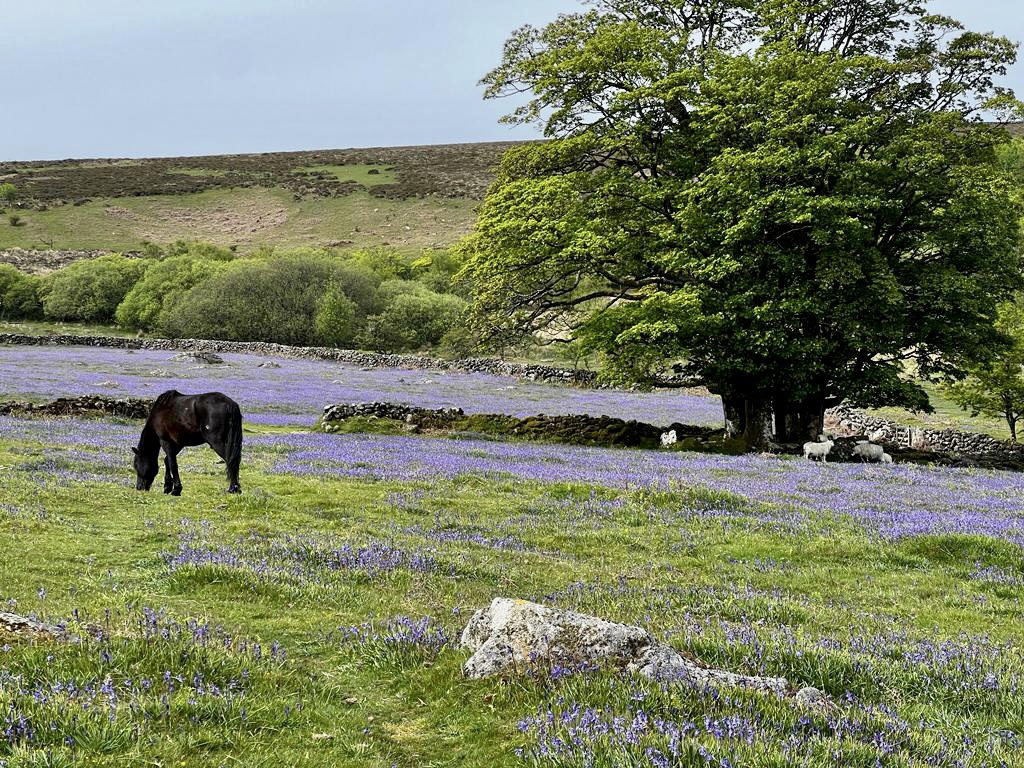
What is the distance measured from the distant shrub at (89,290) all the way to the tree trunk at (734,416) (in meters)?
93.3

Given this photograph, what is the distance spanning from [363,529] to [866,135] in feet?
65.0

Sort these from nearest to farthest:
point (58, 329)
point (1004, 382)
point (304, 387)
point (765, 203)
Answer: point (765, 203), point (1004, 382), point (304, 387), point (58, 329)

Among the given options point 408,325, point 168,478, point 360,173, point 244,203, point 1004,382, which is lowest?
point 168,478

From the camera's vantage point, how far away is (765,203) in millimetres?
20984

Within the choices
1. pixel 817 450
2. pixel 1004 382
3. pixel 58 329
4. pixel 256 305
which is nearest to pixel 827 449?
pixel 817 450

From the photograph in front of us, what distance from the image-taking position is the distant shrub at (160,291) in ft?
291

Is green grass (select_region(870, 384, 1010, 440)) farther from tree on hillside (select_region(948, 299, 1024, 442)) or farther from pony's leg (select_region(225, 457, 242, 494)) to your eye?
pony's leg (select_region(225, 457, 242, 494))

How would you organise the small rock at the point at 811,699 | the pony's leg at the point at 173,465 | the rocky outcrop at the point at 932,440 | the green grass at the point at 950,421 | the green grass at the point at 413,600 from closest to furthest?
the green grass at the point at 413,600 < the small rock at the point at 811,699 < the pony's leg at the point at 173,465 < the rocky outcrop at the point at 932,440 < the green grass at the point at 950,421

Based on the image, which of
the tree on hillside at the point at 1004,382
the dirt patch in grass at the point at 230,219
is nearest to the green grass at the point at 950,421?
the tree on hillside at the point at 1004,382

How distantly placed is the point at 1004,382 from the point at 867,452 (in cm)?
1057

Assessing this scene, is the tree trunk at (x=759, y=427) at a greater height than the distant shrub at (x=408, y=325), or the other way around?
the distant shrub at (x=408, y=325)

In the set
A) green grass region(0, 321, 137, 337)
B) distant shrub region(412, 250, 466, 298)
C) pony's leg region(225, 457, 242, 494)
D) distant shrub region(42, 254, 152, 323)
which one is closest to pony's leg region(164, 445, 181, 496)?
pony's leg region(225, 457, 242, 494)

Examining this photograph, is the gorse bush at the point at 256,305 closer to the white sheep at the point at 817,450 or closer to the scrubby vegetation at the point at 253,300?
the scrubby vegetation at the point at 253,300

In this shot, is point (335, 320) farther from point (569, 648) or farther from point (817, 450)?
point (569, 648)
